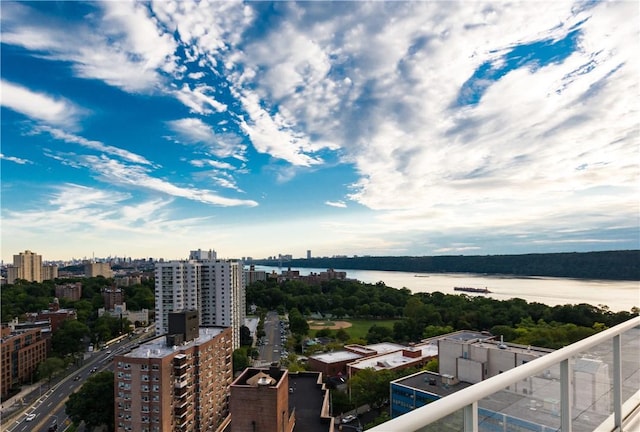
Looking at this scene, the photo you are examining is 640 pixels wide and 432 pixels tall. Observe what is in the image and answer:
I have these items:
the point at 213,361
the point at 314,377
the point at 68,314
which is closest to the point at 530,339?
the point at 314,377

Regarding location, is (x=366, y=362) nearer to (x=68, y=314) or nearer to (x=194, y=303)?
(x=194, y=303)

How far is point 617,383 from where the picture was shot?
990 mm

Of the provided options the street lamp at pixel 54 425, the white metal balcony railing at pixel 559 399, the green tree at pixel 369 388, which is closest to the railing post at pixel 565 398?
the white metal balcony railing at pixel 559 399

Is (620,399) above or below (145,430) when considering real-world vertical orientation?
above

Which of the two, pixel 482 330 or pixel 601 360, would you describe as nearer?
pixel 601 360

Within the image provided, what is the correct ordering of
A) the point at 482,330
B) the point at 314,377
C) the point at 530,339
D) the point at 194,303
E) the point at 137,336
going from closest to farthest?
the point at 314,377 → the point at 530,339 → the point at 194,303 → the point at 482,330 → the point at 137,336

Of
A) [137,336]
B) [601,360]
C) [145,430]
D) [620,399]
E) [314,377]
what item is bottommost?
[137,336]

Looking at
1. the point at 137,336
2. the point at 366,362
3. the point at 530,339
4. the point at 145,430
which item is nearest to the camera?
the point at 145,430

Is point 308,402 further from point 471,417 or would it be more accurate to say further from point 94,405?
point 471,417

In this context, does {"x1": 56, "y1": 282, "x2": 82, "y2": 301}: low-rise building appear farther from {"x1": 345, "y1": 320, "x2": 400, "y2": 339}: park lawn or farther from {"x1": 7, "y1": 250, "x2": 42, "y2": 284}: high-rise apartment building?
{"x1": 345, "y1": 320, "x2": 400, "y2": 339}: park lawn

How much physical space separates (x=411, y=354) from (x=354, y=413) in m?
2.54

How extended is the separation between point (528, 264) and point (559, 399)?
153 ft

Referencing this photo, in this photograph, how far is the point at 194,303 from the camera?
13781 millimetres

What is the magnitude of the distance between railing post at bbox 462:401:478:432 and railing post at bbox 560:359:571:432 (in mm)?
317
